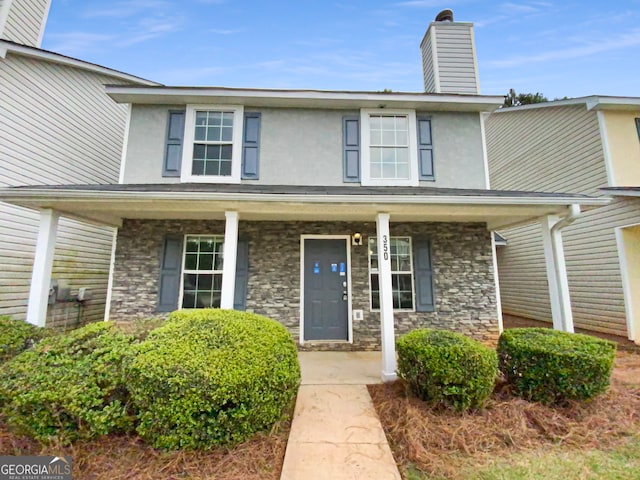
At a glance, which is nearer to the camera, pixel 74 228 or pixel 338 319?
pixel 338 319

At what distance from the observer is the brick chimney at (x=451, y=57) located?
6590 millimetres

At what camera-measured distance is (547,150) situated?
310 inches

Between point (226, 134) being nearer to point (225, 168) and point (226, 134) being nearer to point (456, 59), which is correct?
point (225, 168)

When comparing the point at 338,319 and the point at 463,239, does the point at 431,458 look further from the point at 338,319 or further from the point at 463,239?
the point at 463,239

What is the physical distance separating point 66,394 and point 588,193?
9.67 m

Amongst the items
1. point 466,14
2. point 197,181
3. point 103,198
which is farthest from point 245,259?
point 466,14

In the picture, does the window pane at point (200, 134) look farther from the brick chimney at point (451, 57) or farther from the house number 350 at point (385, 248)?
the brick chimney at point (451, 57)

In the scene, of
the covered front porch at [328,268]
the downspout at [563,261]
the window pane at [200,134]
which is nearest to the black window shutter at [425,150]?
the covered front porch at [328,268]

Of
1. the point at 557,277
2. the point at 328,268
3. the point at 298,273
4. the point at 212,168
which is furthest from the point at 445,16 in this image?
the point at 298,273

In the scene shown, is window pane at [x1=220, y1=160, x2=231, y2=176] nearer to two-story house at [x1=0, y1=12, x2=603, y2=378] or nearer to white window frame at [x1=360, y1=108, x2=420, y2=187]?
two-story house at [x1=0, y1=12, x2=603, y2=378]

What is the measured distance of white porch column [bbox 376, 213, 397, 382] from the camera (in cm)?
384

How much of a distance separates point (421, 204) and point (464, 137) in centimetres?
285

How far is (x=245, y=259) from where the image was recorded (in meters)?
5.38

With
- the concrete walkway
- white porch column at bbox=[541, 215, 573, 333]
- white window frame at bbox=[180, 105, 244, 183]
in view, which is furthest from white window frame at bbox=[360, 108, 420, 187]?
the concrete walkway
